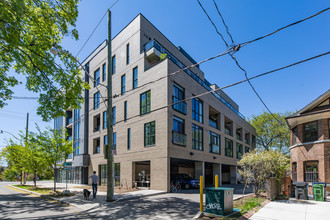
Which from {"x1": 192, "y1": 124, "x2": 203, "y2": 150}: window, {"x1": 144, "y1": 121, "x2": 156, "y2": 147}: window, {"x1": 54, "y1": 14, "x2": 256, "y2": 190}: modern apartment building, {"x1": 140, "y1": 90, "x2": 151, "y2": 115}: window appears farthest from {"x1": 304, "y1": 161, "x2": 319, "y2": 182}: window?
{"x1": 140, "y1": 90, "x2": 151, "y2": 115}: window

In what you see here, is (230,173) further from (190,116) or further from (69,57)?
(69,57)

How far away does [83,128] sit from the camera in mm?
31562

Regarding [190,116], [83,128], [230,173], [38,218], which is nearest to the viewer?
[38,218]

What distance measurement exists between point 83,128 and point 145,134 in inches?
552

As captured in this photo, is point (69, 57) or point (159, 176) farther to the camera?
point (159, 176)

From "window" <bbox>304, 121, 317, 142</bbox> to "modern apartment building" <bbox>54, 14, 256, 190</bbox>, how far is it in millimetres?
9724

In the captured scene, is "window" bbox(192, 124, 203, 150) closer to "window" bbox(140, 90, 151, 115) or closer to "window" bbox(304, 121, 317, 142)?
"window" bbox(140, 90, 151, 115)

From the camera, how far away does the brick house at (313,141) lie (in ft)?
51.7

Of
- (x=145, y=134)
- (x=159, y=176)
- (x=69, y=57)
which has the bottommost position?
(x=159, y=176)

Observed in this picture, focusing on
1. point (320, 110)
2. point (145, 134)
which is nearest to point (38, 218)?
point (145, 134)

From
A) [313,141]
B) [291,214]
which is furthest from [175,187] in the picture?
[313,141]

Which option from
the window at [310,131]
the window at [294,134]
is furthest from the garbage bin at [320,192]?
the window at [294,134]

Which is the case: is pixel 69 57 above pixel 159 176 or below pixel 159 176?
above

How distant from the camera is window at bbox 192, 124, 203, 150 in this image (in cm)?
2388
